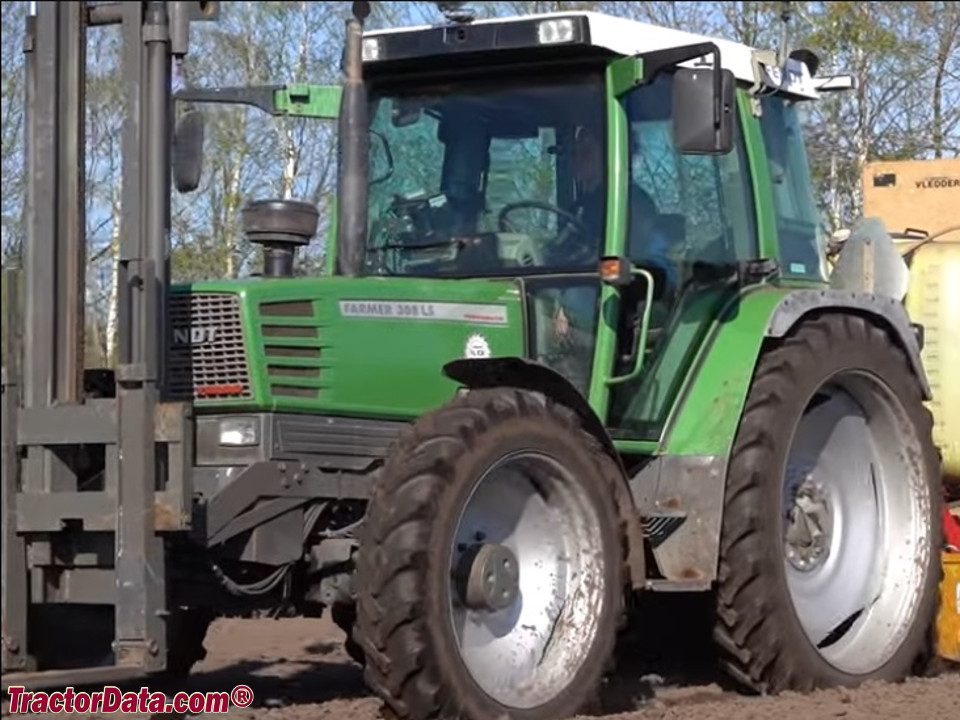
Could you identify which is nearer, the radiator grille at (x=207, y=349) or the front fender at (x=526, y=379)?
the radiator grille at (x=207, y=349)

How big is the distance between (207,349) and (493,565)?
1.20 metres

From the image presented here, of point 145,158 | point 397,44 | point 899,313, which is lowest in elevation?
point 899,313

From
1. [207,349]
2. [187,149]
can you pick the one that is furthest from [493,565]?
[187,149]

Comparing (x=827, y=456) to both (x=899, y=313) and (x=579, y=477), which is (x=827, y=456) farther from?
(x=579, y=477)

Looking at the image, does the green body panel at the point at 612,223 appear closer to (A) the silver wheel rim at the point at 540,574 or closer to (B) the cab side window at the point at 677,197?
(B) the cab side window at the point at 677,197

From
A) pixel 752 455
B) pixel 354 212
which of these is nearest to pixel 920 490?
Answer: pixel 752 455

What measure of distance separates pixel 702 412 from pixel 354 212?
5.25 ft

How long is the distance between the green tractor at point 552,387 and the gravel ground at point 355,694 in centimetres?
25

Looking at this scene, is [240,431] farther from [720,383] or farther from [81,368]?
[720,383]

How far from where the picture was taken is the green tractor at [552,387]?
19.5ft

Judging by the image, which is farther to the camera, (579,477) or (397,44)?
(397,44)

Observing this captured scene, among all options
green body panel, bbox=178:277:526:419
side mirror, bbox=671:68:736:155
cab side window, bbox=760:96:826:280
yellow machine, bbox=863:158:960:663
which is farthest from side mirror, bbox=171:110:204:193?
yellow machine, bbox=863:158:960:663

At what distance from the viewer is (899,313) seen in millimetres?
7879

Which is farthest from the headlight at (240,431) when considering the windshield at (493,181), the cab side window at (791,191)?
the cab side window at (791,191)
